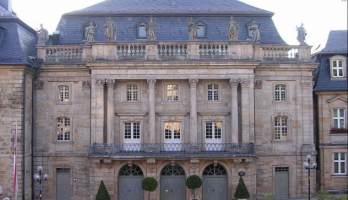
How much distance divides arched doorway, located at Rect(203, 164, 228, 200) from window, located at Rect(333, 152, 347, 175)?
A: 9579mm

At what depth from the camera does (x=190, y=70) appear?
39281 millimetres

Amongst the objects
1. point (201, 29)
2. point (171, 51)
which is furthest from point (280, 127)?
point (171, 51)

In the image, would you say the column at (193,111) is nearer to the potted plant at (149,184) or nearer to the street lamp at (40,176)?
the potted plant at (149,184)

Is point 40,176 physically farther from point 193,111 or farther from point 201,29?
point 201,29

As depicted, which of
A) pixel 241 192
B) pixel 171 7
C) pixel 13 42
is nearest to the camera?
pixel 241 192

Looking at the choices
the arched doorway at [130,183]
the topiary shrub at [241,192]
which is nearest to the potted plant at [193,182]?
the topiary shrub at [241,192]

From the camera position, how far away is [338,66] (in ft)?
148

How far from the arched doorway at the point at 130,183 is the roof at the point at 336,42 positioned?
17623 mm

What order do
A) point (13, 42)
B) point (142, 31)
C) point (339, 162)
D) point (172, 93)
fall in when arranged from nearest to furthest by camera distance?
point (13, 42)
point (172, 93)
point (142, 31)
point (339, 162)

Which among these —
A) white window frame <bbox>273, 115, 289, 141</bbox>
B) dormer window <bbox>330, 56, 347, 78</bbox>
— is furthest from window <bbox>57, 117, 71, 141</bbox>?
dormer window <bbox>330, 56, 347, 78</bbox>

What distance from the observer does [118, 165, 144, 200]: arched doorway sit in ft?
131

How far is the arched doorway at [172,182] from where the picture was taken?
39719mm

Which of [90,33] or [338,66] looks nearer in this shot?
[90,33]

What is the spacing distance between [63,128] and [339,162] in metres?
20.7
